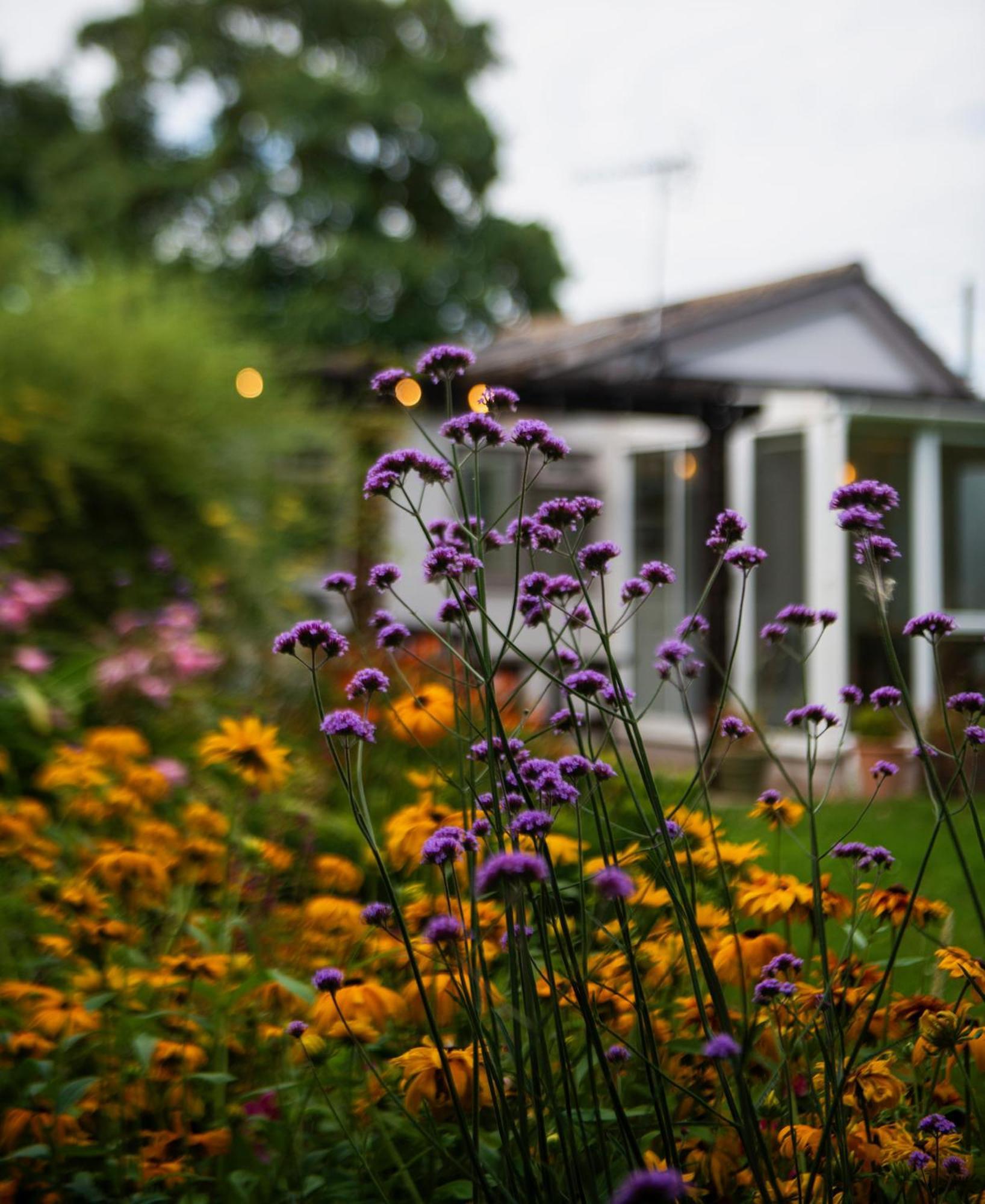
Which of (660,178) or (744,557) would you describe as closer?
(744,557)

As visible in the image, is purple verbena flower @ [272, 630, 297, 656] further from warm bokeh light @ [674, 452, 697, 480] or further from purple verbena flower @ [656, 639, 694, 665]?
warm bokeh light @ [674, 452, 697, 480]

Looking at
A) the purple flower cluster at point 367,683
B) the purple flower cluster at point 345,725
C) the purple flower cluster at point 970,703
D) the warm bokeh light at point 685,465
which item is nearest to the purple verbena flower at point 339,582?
the purple flower cluster at point 367,683

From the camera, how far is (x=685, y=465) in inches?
367

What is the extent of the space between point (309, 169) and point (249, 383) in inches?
449

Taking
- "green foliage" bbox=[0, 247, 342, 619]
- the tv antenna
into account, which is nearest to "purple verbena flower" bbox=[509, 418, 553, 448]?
"green foliage" bbox=[0, 247, 342, 619]

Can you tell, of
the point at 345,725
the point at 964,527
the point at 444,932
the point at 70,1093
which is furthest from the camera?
the point at 964,527

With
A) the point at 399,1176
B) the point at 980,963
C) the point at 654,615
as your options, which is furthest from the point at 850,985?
the point at 654,615

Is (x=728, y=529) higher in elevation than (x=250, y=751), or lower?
higher

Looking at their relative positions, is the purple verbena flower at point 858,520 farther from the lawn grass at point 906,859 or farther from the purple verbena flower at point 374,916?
the purple verbena flower at point 374,916

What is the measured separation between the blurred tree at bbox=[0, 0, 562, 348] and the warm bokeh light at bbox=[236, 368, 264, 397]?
9237mm

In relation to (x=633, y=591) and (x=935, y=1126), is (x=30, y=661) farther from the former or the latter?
(x=935, y=1126)

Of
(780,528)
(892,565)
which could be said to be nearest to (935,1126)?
(892,565)

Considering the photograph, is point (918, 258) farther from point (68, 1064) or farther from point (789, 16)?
point (68, 1064)

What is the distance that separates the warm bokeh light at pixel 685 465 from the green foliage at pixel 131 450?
3.64 meters
